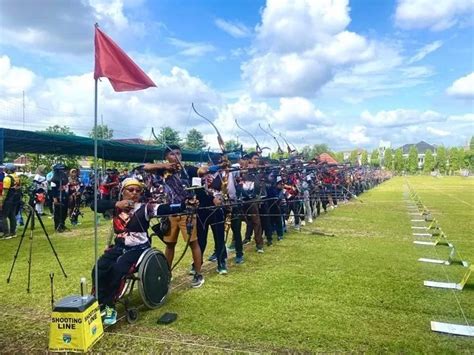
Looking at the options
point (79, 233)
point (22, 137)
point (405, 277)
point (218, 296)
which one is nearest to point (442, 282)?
point (405, 277)

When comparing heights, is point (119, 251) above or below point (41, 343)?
above

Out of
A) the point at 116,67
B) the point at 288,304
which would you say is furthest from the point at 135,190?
the point at 288,304

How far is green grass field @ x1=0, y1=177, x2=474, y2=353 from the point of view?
3938mm

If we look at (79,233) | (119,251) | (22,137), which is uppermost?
(22,137)

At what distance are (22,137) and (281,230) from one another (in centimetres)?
838

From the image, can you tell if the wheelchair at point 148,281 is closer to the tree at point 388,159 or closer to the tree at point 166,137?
the tree at point 166,137

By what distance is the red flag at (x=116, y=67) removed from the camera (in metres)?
4.39

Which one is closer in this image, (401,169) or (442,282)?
(442,282)

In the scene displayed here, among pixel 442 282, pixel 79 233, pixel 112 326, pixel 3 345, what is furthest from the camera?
pixel 79 233

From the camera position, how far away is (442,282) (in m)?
6.01

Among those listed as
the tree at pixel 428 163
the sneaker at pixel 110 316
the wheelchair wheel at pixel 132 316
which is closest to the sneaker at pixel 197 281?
the wheelchair wheel at pixel 132 316

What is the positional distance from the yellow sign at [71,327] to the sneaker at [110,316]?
58 cm

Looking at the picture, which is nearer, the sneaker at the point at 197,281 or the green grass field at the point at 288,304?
the green grass field at the point at 288,304

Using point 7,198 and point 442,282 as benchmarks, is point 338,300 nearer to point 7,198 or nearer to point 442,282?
point 442,282
